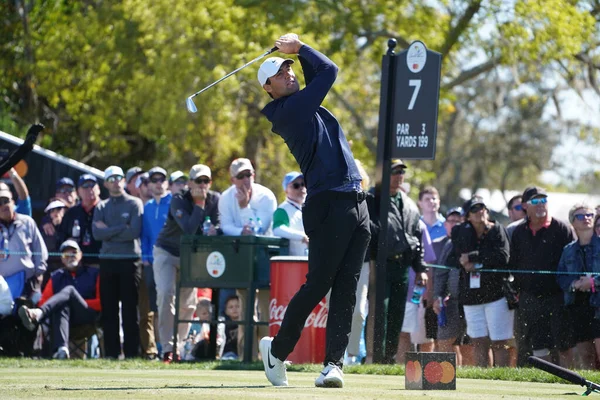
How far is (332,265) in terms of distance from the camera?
8.38 meters

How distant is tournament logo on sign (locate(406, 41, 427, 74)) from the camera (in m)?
12.1

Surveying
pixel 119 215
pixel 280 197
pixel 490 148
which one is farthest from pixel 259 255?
pixel 490 148

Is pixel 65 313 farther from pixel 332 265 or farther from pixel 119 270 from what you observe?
pixel 332 265

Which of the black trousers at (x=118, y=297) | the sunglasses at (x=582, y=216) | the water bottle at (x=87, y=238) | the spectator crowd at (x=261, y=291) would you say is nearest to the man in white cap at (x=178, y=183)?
the spectator crowd at (x=261, y=291)

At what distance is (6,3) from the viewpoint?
1345 inches

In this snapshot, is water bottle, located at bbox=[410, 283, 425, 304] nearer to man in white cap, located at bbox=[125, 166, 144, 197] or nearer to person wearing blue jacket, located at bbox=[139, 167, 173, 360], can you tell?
person wearing blue jacket, located at bbox=[139, 167, 173, 360]

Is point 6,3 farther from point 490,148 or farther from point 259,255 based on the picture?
point 490,148

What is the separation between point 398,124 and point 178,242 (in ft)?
11.0

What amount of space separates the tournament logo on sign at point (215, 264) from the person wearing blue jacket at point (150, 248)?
1.92 m

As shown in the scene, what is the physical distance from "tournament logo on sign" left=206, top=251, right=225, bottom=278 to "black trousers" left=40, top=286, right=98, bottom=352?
2290 millimetres

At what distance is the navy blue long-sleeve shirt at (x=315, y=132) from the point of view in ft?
27.0

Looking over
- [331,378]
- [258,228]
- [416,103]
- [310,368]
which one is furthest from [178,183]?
[331,378]

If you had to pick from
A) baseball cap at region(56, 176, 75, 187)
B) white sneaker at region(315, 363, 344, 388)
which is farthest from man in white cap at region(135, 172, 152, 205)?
white sneaker at region(315, 363, 344, 388)

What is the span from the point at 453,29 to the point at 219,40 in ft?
18.7
